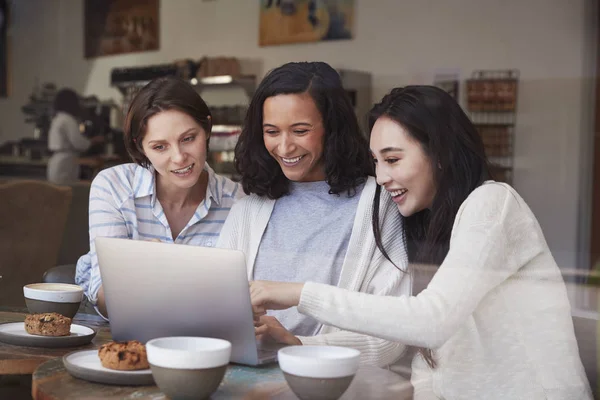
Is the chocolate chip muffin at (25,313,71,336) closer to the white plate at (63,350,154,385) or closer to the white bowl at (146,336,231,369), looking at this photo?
the white plate at (63,350,154,385)

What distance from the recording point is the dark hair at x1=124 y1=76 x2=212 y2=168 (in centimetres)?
188

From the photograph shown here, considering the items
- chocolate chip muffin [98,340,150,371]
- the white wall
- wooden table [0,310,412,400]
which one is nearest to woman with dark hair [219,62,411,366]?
wooden table [0,310,412,400]

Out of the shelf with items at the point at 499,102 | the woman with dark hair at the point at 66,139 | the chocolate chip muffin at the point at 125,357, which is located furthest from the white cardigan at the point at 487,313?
the woman with dark hair at the point at 66,139

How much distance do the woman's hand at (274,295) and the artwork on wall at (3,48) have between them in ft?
7.49

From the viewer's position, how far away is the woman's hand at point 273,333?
51.1 inches

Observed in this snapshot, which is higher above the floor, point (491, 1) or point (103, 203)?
point (491, 1)

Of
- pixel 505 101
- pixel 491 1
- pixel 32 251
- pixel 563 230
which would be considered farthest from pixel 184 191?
pixel 505 101

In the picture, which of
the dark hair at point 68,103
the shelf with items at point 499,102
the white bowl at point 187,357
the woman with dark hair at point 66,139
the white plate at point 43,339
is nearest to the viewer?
the white bowl at point 187,357

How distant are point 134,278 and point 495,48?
2775mm

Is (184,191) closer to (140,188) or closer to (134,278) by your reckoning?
(140,188)

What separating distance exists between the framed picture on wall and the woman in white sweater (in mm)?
2086

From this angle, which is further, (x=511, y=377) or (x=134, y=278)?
(x=511, y=377)

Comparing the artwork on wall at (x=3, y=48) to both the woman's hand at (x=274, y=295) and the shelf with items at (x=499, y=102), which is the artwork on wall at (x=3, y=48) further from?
the woman's hand at (x=274, y=295)

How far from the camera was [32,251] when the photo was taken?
7.85ft
